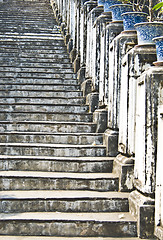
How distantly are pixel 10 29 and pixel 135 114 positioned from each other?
704 cm

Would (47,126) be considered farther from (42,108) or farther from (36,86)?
(36,86)

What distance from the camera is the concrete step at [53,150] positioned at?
5.14 m

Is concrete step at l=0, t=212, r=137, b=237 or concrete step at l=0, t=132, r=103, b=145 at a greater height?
concrete step at l=0, t=132, r=103, b=145

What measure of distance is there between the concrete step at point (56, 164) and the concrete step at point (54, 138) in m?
0.59

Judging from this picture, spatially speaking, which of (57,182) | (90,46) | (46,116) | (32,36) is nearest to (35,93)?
(46,116)

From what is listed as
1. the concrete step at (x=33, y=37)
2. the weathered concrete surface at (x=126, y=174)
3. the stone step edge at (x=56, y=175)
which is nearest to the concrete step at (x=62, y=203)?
the weathered concrete surface at (x=126, y=174)

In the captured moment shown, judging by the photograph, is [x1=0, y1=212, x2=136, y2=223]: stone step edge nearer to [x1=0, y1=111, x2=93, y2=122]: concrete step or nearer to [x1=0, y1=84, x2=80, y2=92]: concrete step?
[x1=0, y1=111, x2=93, y2=122]: concrete step

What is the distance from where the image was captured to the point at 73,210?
4.25 meters

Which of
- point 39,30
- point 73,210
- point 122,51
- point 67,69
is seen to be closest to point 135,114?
point 122,51

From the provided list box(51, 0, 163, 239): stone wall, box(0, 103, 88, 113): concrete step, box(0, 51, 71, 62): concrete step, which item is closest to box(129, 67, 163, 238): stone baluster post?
box(51, 0, 163, 239): stone wall

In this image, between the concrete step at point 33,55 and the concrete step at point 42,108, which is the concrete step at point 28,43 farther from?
the concrete step at point 42,108

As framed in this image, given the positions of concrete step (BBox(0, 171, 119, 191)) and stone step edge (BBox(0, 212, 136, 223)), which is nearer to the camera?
stone step edge (BBox(0, 212, 136, 223))

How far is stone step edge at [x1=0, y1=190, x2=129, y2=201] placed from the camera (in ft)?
13.9

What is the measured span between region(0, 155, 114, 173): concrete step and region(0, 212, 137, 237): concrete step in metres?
0.99
